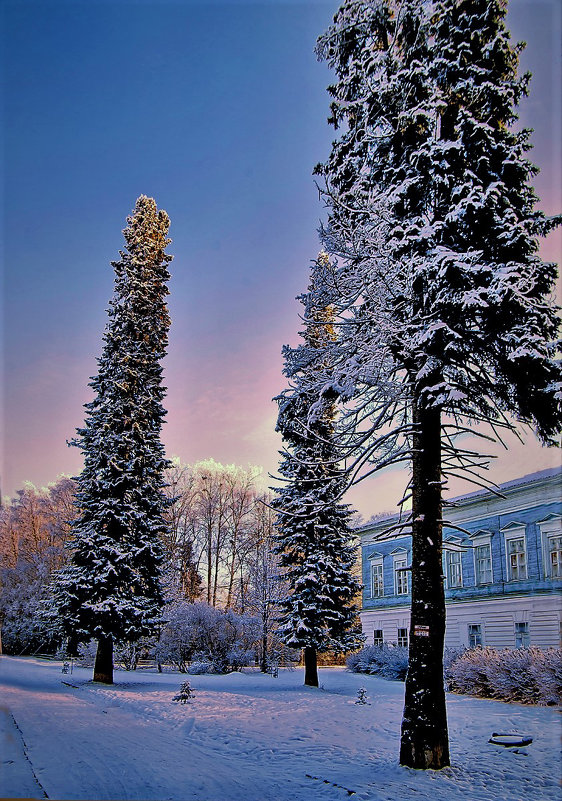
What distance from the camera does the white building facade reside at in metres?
17.5

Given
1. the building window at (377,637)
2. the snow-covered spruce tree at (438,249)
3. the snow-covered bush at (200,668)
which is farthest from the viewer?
the building window at (377,637)

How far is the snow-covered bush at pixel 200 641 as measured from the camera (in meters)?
22.7

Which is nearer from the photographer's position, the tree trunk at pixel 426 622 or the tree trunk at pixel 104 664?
the tree trunk at pixel 426 622

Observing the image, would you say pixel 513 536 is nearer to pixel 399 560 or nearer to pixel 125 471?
pixel 399 560

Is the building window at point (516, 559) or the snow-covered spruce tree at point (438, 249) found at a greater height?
the snow-covered spruce tree at point (438, 249)

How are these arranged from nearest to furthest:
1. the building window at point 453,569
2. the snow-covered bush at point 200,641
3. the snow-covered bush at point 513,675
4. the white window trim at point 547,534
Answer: the snow-covered bush at point 513,675, the white window trim at point 547,534, the building window at point 453,569, the snow-covered bush at point 200,641

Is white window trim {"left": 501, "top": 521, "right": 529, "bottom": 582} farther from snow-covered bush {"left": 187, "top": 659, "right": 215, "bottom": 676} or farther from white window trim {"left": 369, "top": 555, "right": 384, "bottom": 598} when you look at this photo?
snow-covered bush {"left": 187, "top": 659, "right": 215, "bottom": 676}

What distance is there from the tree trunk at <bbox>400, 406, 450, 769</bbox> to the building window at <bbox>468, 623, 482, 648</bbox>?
15.2 meters

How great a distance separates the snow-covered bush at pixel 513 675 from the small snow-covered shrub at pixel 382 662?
14.2 feet

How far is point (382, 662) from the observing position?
21.5 metres

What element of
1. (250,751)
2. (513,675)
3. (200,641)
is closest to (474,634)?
(513,675)

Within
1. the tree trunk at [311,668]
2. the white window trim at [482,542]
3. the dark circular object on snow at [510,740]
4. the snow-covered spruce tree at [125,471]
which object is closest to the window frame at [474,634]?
the white window trim at [482,542]

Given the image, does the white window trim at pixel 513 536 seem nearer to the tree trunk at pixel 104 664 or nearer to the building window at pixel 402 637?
the building window at pixel 402 637

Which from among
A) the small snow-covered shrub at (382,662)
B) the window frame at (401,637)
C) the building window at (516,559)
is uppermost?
→ the building window at (516,559)
